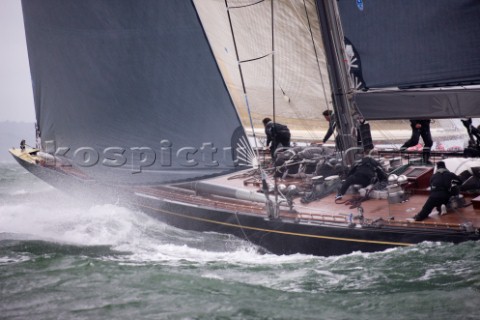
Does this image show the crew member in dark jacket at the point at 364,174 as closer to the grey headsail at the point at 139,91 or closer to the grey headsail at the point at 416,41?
the grey headsail at the point at 416,41

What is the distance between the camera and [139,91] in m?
10.9

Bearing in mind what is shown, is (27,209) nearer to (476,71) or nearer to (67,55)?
(67,55)

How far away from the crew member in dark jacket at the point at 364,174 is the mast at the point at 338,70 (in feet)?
1.81

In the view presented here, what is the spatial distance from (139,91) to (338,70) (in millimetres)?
3488

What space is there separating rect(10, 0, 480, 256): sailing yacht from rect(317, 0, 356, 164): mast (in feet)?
0.07

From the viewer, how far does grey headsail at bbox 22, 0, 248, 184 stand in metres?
10.5

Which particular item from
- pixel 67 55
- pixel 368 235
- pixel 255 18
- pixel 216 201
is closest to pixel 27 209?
pixel 67 55

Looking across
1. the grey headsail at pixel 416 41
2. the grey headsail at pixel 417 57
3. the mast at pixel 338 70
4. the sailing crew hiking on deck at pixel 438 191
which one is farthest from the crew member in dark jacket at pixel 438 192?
the mast at pixel 338 70

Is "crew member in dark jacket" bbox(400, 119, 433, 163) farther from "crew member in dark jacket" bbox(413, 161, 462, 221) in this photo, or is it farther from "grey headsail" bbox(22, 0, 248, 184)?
"grey headsail" bbox(22, 0, 248, 184)

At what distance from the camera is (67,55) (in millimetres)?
11812

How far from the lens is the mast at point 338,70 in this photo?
10.5 metres

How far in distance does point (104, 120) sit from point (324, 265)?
16.4 ft

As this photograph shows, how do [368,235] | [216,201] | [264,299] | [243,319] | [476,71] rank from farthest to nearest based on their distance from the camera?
[216,201] < [476,71] < [368,235] < [264,299] < [243,319]

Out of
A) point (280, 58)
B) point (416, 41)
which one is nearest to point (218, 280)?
point (416, 41)
